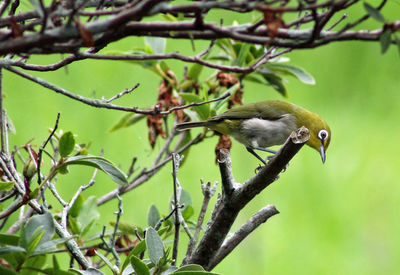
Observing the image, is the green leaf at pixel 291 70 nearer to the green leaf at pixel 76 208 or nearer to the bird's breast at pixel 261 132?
the bird's breast at pixel 261 132

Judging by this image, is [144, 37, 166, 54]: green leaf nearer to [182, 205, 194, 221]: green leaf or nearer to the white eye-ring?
[182, 205, 194, 221]: green leaf

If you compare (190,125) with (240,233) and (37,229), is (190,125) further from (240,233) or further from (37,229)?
(37,229)

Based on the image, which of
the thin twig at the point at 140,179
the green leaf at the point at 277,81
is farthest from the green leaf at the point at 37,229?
the green leaf at the point at 277,81

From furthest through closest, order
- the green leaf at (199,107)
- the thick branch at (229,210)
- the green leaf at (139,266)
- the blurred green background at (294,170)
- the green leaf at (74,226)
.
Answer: the blurred green background at (294,170) < the green leaf at (199,107) < the green leaf at (74,226) < the thick branch at (229,210) < the green leaf at (139,266)

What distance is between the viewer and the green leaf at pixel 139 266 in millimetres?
953

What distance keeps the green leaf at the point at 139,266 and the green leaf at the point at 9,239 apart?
18 centimetres

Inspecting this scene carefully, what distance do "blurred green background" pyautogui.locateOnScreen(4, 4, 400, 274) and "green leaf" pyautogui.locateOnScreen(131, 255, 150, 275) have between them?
7.18 feet

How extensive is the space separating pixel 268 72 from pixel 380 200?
237 centimetres

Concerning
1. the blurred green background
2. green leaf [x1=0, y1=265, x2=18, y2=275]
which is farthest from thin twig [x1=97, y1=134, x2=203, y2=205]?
the blurred green background

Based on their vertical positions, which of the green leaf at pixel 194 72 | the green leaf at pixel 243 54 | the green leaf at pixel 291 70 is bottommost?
the green leaf at pixel 291 70

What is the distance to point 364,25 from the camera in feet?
16.0

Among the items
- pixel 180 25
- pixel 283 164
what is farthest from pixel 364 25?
pixel 180 25

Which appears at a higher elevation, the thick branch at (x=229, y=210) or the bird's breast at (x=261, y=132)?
the bird's breast at (x=261, y=132)

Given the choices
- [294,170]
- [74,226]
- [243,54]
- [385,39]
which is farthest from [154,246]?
[294,170]
